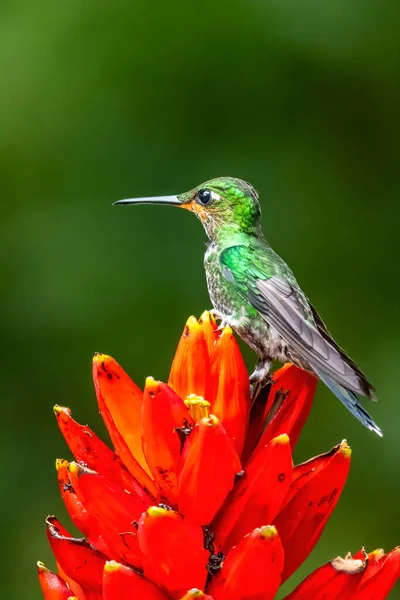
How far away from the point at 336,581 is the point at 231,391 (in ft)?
0.75

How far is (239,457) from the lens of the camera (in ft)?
3.33

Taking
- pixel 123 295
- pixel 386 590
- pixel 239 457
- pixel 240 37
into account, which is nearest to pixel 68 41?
pixel 240 37

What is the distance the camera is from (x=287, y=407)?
1064 millimetres

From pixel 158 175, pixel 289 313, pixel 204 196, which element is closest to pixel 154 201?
pixel 204 196

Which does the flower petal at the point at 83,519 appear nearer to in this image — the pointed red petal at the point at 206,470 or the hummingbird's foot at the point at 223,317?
the pointed red petal at the point at 206,470

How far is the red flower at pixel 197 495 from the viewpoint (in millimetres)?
886

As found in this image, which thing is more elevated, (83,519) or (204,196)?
(204,196)

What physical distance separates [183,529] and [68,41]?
194 centimetres

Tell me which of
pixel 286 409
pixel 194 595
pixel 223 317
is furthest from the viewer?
pixel 223 317

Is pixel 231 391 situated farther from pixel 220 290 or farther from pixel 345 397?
pixel 220 290

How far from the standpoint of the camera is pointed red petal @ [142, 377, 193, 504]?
930mm

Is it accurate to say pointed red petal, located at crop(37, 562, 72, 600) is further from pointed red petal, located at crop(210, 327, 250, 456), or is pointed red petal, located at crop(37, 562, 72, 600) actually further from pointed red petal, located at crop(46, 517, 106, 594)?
pointed red petal, located at crop(210, 327, 250, 456)

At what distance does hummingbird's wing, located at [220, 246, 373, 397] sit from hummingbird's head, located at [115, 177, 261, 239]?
0.04 metres

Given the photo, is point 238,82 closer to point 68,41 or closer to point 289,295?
point 68,41
